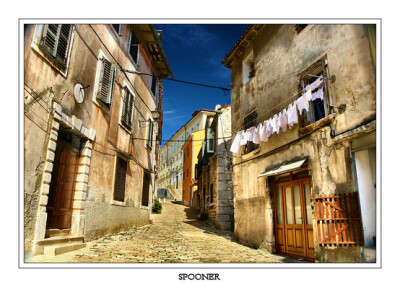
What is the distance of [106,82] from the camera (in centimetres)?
843

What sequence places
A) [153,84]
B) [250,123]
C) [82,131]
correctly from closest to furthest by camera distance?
1. [82,131]
2. [250,123]
3. [153,84]

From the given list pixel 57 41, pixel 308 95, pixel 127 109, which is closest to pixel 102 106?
pixel 127 109

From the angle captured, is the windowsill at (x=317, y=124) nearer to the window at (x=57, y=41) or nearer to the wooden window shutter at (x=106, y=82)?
the wooden window shutter at (x=106, y=82)

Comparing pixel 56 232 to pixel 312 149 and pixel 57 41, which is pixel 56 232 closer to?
pixel 57 41

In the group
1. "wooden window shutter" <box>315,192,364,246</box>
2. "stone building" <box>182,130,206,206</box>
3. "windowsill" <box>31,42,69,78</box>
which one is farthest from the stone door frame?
"stone building" <box>182,130,206,206</box>

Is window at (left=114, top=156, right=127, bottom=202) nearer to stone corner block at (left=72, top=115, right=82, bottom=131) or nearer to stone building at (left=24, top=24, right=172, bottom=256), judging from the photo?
stone building at (left=24, top=24, right=172, bottom=256)

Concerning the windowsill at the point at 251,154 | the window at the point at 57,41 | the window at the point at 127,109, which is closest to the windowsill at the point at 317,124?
the windowsill at the point at 251,154

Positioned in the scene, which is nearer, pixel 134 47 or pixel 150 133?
pixel 134 47

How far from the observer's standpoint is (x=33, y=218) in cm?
511

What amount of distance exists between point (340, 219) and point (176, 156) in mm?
34298

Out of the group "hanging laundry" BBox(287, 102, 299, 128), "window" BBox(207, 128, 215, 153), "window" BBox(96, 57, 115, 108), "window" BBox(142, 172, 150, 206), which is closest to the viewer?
"hanging laundry" BBox(287, 102, 299, 128)

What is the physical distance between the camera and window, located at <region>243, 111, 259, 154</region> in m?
9.99

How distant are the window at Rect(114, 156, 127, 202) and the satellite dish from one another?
10.4ft

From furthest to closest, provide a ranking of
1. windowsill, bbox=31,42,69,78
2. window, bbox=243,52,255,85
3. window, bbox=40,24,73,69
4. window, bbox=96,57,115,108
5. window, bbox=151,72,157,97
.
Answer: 1. window, bbox=151,72,157,97
2. window, bbox=243,52,255,85
3. window, bbox=96,57,115,108
4. window, bbox=40,24,73,69
5. windowsill, bbox=31,42,69,78
